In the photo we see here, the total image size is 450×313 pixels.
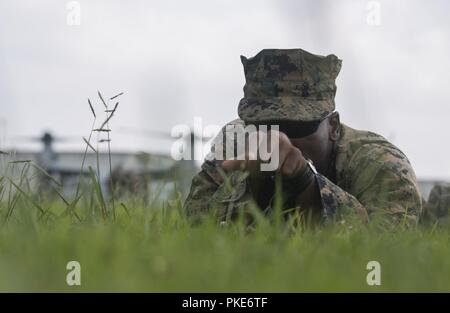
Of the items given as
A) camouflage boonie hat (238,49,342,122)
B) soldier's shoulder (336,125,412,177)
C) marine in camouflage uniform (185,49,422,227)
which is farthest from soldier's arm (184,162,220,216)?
soldier's shoulder (336,125,412,177)

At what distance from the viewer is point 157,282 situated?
4.75ft

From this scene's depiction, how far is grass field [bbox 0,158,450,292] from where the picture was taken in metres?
1.44

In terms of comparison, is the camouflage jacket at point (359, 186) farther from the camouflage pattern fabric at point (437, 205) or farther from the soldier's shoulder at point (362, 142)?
the camouflage pattern fabric at point (437, 205)

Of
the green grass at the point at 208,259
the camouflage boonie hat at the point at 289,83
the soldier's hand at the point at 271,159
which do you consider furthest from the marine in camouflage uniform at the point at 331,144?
the green grass at the point at 208,259

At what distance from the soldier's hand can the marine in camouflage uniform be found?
447mm

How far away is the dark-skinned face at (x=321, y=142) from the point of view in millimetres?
3184

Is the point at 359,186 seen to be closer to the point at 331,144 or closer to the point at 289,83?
the point at 331,144

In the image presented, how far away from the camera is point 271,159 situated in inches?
97.3

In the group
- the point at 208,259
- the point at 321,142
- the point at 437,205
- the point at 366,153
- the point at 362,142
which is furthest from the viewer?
the point at 437,205

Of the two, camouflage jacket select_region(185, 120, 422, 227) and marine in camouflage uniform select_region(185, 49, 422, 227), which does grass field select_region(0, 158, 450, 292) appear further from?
marine in camouflage uniform select_region(185, 49, 422, 227)

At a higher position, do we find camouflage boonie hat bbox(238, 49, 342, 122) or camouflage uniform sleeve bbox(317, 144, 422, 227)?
camouflage boonie hat bbox(238, 49, 342, 122)

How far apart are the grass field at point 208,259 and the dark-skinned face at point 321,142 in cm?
101

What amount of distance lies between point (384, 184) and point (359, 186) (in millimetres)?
169

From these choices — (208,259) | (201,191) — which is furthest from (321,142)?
(208,259)
